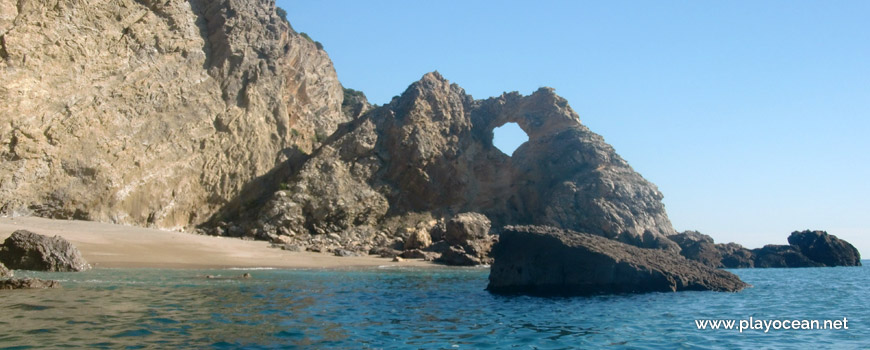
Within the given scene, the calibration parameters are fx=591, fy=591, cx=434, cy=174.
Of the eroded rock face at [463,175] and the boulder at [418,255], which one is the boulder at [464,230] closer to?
the boulder at [418,255]

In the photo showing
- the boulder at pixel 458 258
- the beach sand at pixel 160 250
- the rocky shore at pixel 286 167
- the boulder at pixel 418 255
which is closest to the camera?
the beach sand at pixel 160 250

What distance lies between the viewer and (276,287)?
15234 millimetres

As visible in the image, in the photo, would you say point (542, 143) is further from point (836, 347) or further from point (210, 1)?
point (836, 347)

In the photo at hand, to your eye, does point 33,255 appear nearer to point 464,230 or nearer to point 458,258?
point 458,258

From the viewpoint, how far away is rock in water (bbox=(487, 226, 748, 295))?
14930 millimetres

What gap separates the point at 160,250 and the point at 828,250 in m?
42.0

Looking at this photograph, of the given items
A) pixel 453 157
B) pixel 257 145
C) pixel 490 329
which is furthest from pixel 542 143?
A: pixel 490 329

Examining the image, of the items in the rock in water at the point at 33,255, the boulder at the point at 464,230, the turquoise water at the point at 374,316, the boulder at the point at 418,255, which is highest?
the boulder at the point at 464,230

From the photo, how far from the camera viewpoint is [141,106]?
A: 29812 mm

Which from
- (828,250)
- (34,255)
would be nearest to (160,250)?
(34,255)

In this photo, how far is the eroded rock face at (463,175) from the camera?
3612cm

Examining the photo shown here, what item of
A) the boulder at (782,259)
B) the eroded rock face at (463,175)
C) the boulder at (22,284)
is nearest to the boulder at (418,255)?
the eroded rock face at (463,175)

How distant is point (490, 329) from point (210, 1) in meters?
32.4

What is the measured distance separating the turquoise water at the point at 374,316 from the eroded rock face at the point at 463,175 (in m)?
19.7
